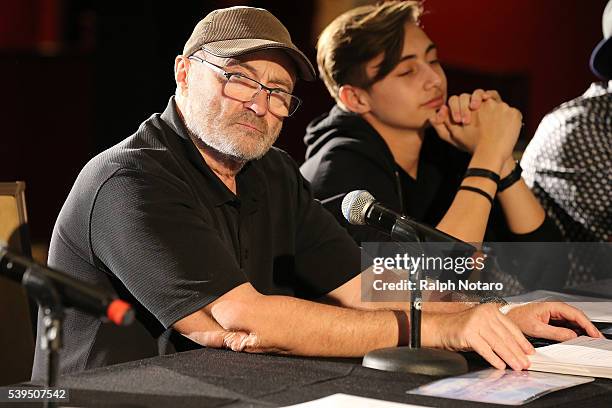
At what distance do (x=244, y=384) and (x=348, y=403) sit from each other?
17cm

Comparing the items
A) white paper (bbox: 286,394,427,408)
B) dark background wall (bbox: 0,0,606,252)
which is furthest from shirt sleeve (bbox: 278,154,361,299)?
dark background wall (bbox: 0,0,606,252)

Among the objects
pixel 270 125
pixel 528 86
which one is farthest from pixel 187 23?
pixel 270 125

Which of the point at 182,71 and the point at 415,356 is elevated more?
the point at 182,71

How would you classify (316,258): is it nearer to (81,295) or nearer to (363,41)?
(363,41)

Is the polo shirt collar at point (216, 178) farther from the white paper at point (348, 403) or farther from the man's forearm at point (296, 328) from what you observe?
the white paper at point (348, 403)

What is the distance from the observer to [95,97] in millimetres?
4758

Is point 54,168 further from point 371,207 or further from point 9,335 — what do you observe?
point 371,207

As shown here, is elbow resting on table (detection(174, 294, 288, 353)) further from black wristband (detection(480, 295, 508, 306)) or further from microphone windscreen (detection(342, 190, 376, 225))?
black wristband (detection(480, 295, 508, 306))

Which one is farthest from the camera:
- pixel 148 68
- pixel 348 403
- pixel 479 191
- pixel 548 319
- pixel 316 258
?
pixel 148 68

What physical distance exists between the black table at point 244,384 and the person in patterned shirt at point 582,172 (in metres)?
1.38

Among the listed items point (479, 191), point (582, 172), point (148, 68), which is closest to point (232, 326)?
point (479, 191)

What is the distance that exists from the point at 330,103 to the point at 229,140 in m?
2.38

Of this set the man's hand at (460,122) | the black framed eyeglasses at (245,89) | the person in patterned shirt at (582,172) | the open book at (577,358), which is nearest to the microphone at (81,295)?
the open book at (577,358)

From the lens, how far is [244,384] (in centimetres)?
134
